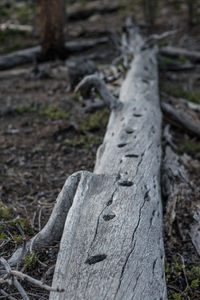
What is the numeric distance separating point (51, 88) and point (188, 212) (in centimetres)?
524

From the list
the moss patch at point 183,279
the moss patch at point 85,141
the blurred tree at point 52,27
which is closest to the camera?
the moss patch at point 183,279

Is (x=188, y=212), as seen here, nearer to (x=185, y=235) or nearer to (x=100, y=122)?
(x=185, y=235)

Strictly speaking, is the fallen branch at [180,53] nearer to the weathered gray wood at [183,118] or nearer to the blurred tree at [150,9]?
the blurred tree at [150,9]

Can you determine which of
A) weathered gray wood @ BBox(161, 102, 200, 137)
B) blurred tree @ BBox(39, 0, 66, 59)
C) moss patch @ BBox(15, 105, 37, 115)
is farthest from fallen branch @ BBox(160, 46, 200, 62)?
moss patch @ BBox(15, 105, 37, 115)

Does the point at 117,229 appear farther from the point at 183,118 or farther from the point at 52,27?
the point at 52,27

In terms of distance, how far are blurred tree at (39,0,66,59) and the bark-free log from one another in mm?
6637

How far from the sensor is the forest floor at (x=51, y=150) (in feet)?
9.76

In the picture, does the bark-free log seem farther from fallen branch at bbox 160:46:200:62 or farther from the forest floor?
fallen branch at bbox 160:46:200:62

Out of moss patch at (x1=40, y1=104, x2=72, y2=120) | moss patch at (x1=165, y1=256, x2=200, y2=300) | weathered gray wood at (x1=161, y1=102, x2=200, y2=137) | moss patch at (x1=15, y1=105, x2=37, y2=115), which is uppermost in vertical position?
moss patch at (x1=15, y1=105, x2=37, y2=115)

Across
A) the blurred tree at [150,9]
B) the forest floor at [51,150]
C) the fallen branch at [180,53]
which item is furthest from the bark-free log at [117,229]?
the blurred tree at [150,9]

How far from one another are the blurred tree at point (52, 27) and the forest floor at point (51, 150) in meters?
0.46

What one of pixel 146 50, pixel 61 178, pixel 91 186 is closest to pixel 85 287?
pixel 91 186

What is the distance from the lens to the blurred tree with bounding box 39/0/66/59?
955 centimetres

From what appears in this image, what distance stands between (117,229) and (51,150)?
9.87 feet
